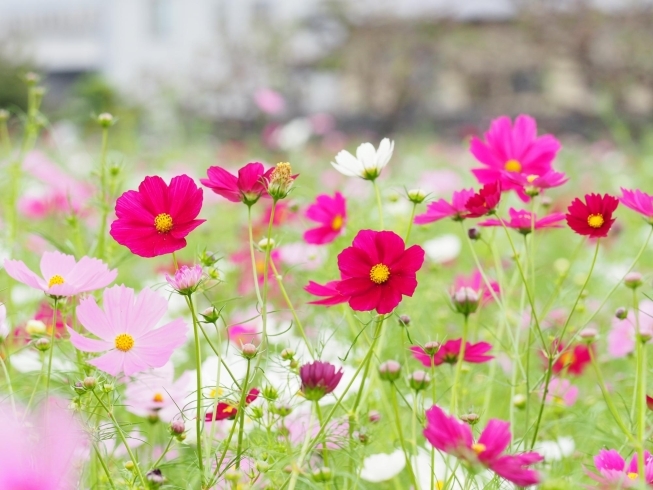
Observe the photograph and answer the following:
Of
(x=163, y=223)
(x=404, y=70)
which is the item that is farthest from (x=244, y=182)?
(x=404, y=70)

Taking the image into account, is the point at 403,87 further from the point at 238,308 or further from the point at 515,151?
the point at 515,151

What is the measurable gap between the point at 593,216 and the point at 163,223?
280mm

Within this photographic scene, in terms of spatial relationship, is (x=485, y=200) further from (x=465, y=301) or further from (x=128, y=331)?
(x=128, y=331)

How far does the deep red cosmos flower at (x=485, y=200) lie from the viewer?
55cm

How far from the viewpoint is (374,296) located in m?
0.50

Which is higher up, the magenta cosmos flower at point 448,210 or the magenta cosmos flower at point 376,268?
the magenta cosmos flower at point 448,210

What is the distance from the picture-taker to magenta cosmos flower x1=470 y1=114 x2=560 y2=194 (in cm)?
67

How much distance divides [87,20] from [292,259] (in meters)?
16.3

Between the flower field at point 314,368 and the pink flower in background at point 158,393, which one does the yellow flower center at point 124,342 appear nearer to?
the flower field at point 314,368

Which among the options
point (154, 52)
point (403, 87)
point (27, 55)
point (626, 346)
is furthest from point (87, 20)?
point (626, 346)

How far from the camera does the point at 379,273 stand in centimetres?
50

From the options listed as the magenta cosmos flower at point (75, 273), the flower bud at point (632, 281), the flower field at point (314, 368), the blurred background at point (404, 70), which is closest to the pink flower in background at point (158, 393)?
the flower field at point (314, 368)

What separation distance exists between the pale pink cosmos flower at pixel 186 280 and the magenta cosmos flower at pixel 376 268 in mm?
88

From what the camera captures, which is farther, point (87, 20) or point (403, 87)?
point (87, 20)
